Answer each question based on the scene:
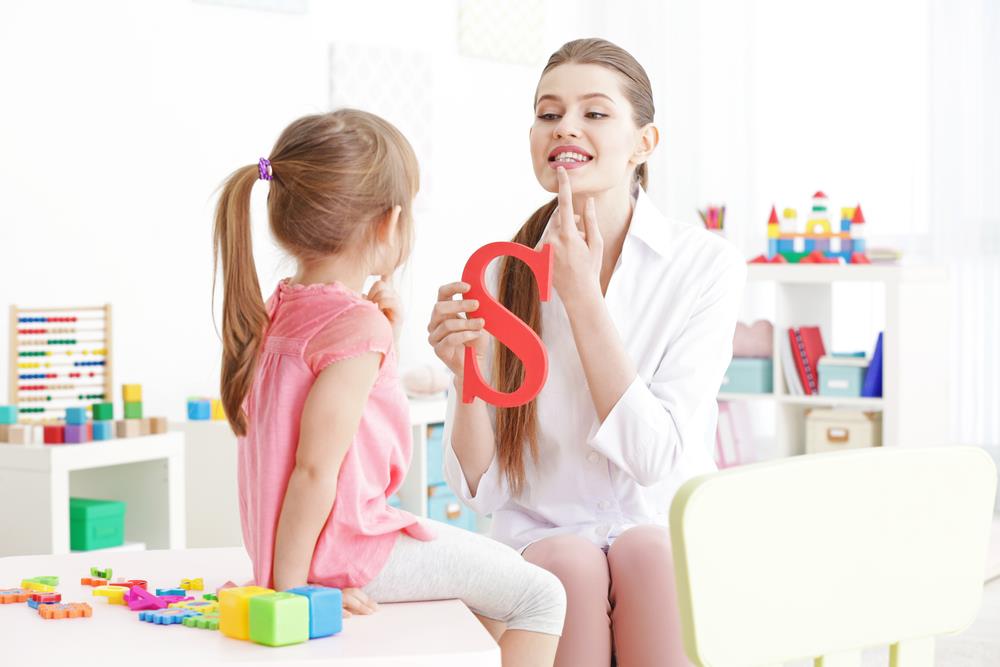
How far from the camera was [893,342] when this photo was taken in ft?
12.9

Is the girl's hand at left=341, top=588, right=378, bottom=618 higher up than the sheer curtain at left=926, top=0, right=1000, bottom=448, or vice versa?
the sheer curtain at left=926, top=0, right=1000, bottom=448

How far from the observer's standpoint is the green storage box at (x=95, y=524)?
2.89 metres

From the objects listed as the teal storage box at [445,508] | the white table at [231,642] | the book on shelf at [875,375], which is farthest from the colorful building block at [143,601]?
the book on shelf at [875,375]

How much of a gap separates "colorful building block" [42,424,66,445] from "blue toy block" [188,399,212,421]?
0.58m

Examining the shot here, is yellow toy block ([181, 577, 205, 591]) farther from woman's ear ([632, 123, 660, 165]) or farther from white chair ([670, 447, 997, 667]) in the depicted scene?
woman's ear ([632, 123, 660, 165])

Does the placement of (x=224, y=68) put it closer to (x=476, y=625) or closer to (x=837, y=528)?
(x=476, y=625)

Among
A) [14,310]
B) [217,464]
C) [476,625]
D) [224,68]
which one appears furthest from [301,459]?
[224,68]

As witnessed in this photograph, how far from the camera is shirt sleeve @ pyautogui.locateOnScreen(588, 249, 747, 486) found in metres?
1.57

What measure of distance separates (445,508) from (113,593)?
277cm

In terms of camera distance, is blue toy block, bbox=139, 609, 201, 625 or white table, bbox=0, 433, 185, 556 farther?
white table, bbox=0, 433, 185, 556

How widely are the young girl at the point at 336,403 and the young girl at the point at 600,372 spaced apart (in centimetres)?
22

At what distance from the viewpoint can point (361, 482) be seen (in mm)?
1220

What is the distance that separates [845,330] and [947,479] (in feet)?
13.1

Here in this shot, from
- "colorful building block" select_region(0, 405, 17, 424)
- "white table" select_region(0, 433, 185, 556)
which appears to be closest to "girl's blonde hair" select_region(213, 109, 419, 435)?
"white table" select_region(0, 433, 185, 556)
